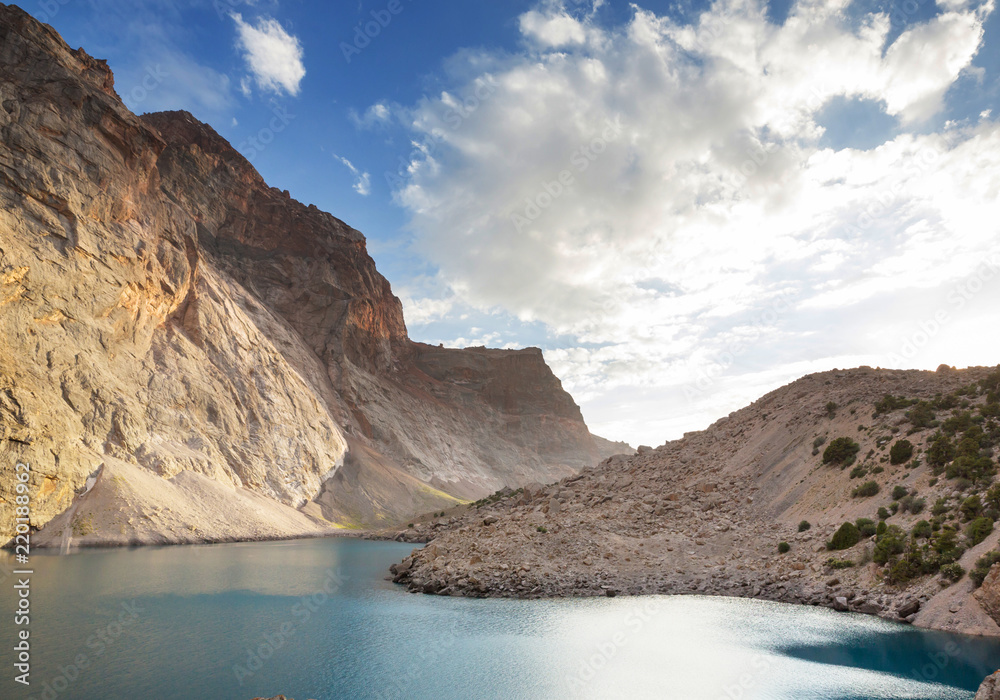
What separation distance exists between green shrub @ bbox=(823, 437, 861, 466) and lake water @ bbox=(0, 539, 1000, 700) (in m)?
13.9

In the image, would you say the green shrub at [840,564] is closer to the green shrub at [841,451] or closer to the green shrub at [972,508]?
the green shrub at [972,508]

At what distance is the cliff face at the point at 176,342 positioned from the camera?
44.8m

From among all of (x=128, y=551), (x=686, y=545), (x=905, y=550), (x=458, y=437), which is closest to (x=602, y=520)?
(x=686, y=545)

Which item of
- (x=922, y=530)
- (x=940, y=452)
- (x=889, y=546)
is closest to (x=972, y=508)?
(x=922, y=530)

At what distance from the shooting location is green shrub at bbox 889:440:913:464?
30047 mm

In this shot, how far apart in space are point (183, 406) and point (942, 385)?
231 ft

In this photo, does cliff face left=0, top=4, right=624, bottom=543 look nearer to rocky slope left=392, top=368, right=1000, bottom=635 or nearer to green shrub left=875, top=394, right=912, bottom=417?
rocky slope left=392, top=368, right=1000, bottom=635

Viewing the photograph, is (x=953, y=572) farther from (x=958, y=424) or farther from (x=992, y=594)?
(x=958, y=424)

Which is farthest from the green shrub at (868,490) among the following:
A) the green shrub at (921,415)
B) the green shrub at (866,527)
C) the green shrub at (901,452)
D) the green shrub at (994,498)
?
the green shrub at (994,498)

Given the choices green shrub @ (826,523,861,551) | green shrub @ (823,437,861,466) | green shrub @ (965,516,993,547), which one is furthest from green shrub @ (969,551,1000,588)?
green shrub @ (823,437,861,466)

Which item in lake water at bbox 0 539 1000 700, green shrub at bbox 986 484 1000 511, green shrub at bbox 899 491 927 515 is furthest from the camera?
green shrub at bbox 899 491 927 515

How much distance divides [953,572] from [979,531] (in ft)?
7.38

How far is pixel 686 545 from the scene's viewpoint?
3133 centimetres

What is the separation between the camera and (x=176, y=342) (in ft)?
213
